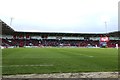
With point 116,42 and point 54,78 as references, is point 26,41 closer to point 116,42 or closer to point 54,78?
point 116,42

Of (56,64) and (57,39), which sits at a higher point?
(57,39)

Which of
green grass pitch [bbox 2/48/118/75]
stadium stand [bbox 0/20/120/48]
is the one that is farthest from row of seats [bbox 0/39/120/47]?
green grass pitch [bbox 2/48/118/75]

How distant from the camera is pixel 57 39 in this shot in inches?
A: 3949

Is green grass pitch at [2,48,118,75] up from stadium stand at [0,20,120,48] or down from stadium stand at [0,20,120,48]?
down

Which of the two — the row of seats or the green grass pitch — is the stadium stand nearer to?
the row of seats

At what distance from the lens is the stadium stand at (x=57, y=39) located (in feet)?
313

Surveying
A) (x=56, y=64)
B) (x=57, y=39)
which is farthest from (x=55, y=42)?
(x=56, y=64)

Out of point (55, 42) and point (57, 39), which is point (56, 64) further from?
point (57, 39)

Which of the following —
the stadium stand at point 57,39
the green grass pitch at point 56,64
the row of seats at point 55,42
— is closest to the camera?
the green grass pitch at point 56,64

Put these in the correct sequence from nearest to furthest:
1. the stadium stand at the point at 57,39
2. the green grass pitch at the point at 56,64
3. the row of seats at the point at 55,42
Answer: the green grass pitch at the point at 56,64, the row of seats at the point at 55,42, the stadium stand at the point at 57,39

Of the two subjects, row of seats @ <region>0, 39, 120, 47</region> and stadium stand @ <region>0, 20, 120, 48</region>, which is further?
stadium stand @ <region>0, 20, 120, 48</region>

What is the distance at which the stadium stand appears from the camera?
95.5 metres

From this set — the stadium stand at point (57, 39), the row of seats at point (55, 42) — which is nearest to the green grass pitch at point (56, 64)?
the stadium stand at point (57, 39)

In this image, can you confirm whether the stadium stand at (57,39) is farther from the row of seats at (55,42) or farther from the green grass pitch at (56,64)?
the green grass pitch at (56,64)
